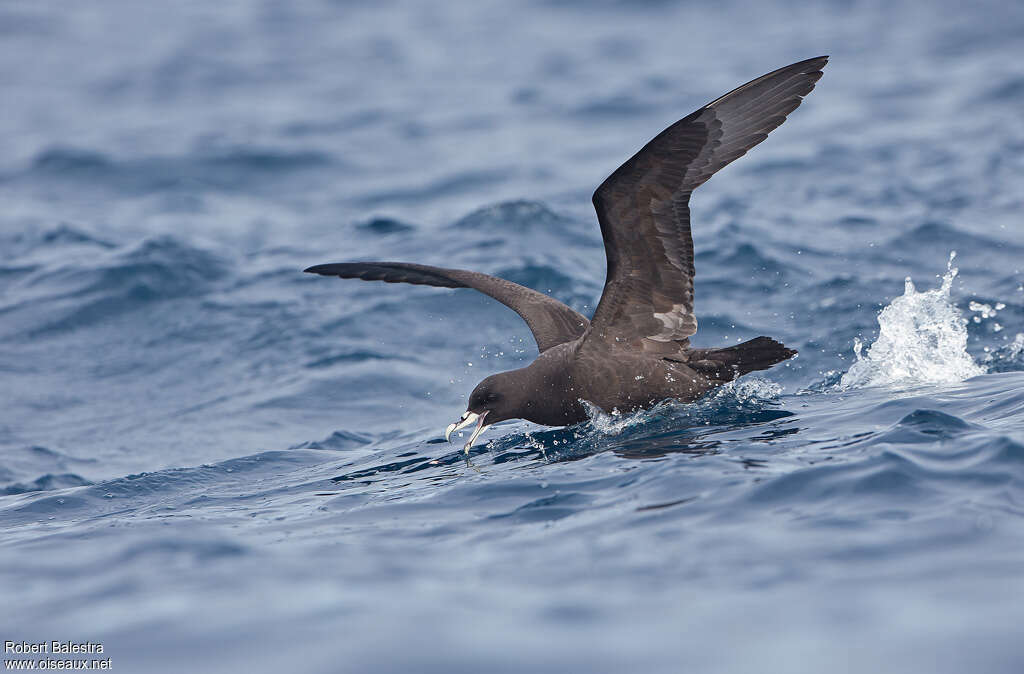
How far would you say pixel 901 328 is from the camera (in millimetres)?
8570

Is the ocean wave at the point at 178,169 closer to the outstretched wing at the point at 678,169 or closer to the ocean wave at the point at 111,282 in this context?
the ocean wave at the point at 111,282

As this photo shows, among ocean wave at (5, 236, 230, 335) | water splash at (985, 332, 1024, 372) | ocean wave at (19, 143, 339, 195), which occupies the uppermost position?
ocean wave at (19, 143, 339, 195)

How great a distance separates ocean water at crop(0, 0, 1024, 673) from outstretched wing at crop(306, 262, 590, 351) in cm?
83

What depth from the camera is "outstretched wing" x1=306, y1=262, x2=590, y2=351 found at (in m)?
8.41

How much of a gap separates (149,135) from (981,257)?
11.9 m

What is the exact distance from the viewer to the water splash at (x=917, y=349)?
7992 mm

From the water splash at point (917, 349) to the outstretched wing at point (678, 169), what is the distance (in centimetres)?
186

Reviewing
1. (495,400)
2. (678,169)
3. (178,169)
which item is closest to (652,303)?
(678,169)

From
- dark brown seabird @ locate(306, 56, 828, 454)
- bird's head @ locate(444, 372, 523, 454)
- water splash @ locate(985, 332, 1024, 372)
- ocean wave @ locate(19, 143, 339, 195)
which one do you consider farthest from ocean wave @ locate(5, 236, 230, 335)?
water splash @ locate(985, 332, 1024, 372)

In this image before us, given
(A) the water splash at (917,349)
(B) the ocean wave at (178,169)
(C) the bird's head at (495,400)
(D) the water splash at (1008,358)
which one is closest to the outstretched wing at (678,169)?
(C) the bird's head at (495,400)

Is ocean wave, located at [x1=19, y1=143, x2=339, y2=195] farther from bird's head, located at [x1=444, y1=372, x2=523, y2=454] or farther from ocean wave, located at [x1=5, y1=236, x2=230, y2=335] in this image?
bird's head, located at [x1=444, y1=372, x2=523, y2=454]

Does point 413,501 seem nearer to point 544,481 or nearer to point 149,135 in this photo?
point 544,481

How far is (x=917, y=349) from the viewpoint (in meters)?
8.30

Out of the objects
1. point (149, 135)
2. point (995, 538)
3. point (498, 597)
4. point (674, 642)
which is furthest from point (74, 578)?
point (149, 135)
